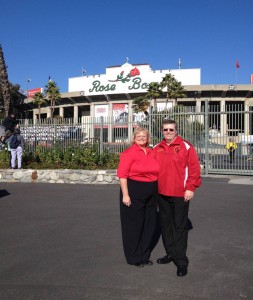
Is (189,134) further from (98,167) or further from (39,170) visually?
(39,170)

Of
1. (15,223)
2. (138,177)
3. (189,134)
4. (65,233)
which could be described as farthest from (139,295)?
(189,134)

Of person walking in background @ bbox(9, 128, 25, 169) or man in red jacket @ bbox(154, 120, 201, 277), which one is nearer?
man in red jacket @ bbox(154, 120, 201, 277)

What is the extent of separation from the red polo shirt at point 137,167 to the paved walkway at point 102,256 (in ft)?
3.52

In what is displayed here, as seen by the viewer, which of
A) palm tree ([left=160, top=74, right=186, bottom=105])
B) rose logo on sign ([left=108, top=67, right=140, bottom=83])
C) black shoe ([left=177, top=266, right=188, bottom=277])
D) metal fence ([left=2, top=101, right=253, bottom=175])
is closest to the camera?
black shoe ([left=177, top=266, right=188, bottom=277])

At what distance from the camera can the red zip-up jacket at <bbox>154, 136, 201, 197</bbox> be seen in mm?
3924

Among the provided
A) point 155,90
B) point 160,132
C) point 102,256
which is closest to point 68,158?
point 160,132

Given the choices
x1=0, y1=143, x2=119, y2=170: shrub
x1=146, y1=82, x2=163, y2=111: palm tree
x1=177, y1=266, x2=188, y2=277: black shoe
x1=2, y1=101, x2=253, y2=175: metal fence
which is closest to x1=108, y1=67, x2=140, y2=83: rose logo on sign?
x1=146, y1=82, x2=163, y2=111: palm tree

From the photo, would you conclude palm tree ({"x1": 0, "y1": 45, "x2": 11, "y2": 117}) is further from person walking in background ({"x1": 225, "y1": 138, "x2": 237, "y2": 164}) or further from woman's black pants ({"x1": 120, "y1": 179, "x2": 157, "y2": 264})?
woman's black pants ({"x1": 120, "y1": 179, "x2": 157, "y2": 264})

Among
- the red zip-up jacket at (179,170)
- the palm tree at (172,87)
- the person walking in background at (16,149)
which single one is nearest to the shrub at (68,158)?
the person walking in background at (16,149)

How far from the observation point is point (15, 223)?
622 cm

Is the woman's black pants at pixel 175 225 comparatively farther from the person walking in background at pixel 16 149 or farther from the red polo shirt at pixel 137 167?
the person walking in background at pixel 16 149

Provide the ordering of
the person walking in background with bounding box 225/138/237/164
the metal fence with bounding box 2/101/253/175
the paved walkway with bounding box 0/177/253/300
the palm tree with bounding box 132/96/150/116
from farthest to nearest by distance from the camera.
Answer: the palm tree with bounding box 132/96/150/116, the person walking in background with bounding box 225/138/237/164, the metal fence with bounding box 2/101/253/175, the paved walkway with bounding box 0/177/253/300

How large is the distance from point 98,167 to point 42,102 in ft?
145

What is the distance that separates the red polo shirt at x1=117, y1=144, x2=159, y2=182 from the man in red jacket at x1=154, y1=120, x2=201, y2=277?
0.32 ft
